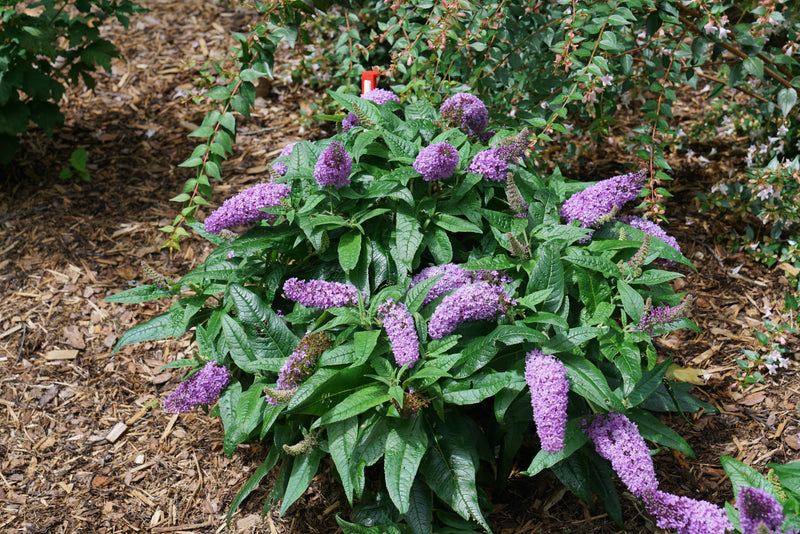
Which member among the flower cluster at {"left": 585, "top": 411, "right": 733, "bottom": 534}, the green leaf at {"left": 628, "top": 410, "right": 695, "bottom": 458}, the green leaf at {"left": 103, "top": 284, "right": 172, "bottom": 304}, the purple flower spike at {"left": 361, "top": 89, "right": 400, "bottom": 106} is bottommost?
the green leaf at {"left": 103, "top": 284, "right": 172, "bottom": 304}

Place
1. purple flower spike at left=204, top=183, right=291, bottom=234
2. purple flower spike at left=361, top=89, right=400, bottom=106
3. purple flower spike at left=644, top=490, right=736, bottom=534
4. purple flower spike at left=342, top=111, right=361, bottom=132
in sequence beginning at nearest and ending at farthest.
→ purple flower spike at left=644, top=490, right=736, bottom=534, purple flower spike at left=204, top=183, right=291, bottom=234, purple flower spike at left=342, top=111, right=361, bottom=132, purple flower spike at left=361, top=89, right=400, bottom=106

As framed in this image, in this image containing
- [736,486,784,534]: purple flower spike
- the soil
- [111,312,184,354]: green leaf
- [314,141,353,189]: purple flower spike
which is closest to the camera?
[736,486,784,534]: purple flower spike

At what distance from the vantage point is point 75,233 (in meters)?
4.31

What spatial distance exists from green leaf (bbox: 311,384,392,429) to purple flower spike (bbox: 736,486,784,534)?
1.14m

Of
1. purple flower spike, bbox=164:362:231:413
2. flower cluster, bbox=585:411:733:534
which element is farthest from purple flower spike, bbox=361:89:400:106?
flower cluster, bbox=585:411:733:534

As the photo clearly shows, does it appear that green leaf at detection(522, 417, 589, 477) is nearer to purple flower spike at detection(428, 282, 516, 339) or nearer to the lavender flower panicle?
purple flower spike at detection(428, 282, 516, 339)

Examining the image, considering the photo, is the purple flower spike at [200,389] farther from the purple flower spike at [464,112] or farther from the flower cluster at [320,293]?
the purple flower spike at [464,112]

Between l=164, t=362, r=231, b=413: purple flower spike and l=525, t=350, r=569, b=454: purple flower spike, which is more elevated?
l=525, t=350, r=569, b=454: purple flower spike

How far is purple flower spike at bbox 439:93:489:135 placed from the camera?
3.04 metres

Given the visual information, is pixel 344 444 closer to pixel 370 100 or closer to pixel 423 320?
pixel 423 320

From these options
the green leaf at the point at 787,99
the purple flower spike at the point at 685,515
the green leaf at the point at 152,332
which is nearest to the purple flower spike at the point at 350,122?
the green leaf at the point at 152,332

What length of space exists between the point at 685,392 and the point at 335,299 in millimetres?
1484

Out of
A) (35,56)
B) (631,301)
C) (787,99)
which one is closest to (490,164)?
(631,301)

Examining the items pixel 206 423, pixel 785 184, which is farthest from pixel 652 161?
pixel 206 423
